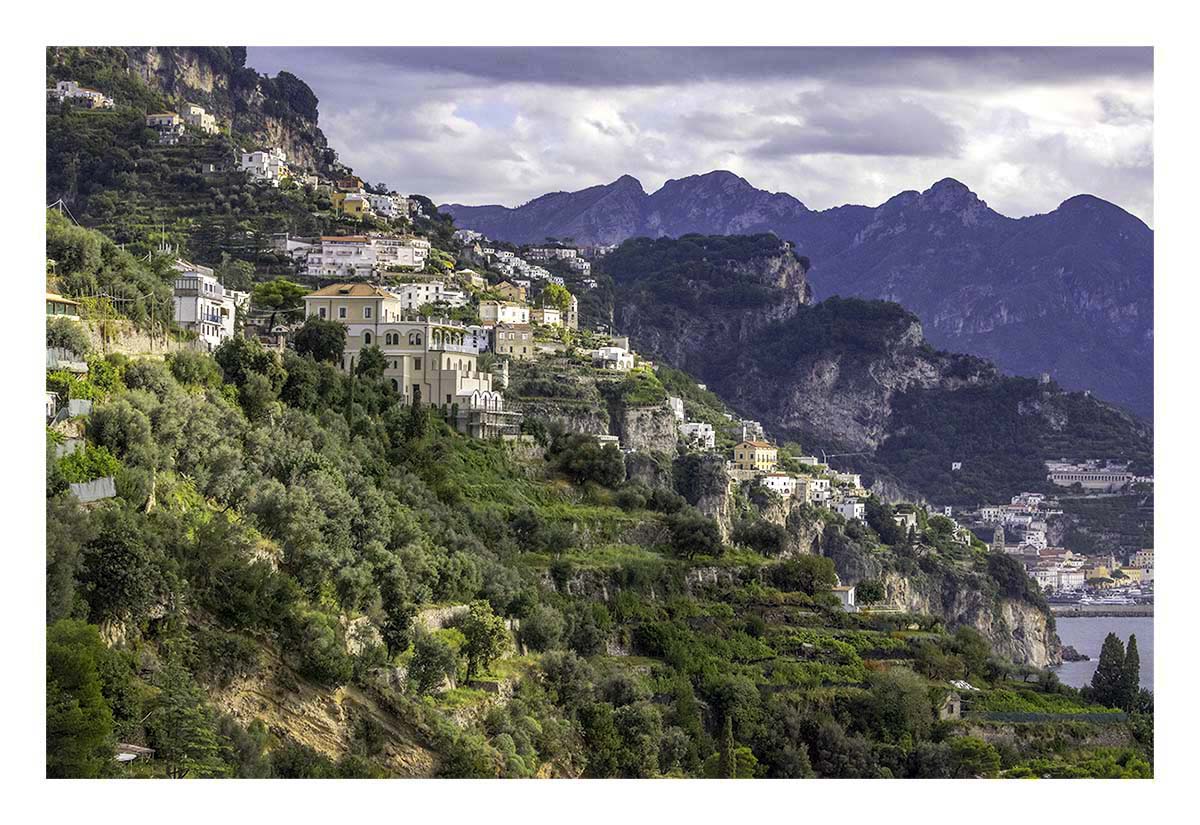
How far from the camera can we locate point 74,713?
18156mm

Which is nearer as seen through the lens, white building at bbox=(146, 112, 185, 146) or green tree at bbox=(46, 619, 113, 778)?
green tree at bbox=(46, 619, 113, 778)

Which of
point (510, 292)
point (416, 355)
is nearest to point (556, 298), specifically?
point (510, 292)

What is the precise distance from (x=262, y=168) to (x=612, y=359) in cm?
919

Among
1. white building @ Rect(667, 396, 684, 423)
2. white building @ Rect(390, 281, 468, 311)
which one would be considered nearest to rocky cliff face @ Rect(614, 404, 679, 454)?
white building @ Rect(667, 396, 684, 423)

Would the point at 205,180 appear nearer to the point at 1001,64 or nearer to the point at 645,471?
the point at 645,471

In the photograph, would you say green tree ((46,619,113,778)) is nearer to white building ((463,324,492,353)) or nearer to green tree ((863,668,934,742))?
green tree ((863,668,934,742))

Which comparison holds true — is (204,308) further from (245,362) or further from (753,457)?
(753,457)

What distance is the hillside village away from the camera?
2020 cm

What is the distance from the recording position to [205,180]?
161 feet

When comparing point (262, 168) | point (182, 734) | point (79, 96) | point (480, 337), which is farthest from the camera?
point (79, 96)

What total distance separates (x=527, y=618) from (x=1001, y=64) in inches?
474

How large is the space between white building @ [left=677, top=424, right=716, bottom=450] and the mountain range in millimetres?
32703

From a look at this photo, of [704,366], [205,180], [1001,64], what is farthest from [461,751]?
[704,366]

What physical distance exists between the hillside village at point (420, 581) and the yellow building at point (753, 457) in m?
5.64
